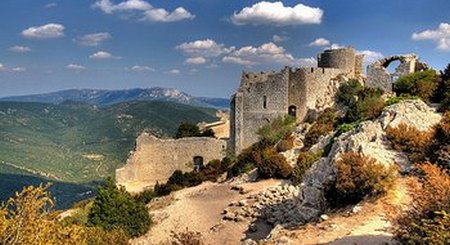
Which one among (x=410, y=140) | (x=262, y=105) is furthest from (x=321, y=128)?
(x=410, y=140)

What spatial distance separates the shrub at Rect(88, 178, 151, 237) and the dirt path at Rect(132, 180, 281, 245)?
1.78ft

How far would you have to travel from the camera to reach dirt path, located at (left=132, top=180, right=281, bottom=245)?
1856 centimetres

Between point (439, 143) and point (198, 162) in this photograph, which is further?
point (198, 162)

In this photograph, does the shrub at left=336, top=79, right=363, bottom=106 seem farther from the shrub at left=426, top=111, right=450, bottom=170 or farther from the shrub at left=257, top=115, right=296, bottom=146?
the shrub at left=426, top=111, right=450, bottom=170

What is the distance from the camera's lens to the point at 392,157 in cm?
1588

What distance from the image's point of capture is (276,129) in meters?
30.6

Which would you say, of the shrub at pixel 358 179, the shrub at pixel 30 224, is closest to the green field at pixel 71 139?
the shrub at pixel 358 179

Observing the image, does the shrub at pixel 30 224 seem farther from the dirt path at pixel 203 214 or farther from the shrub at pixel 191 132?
the shrub at pixel 191 132

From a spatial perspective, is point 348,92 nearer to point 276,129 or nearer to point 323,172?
point 276,129

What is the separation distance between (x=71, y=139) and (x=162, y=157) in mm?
87270

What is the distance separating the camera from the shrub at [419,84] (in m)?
24.7

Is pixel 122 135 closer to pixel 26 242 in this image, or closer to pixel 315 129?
pixel 315 129

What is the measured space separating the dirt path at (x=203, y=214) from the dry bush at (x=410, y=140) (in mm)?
6000

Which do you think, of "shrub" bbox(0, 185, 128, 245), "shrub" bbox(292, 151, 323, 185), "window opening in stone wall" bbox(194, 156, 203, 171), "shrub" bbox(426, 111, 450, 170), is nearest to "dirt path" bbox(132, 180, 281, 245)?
"shrub" bbox(292, 151, 323, 185)
